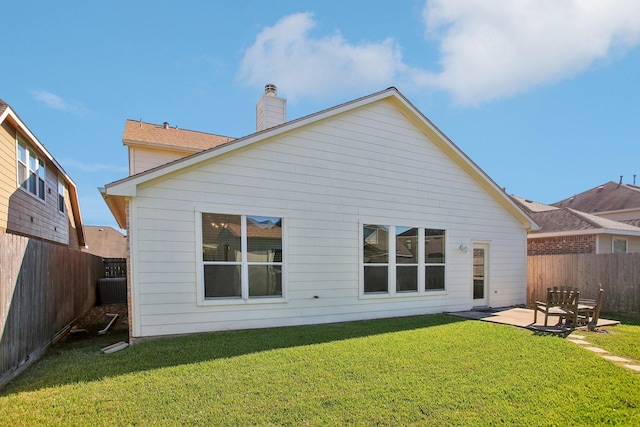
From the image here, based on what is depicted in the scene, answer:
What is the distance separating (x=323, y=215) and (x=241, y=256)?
7.40 feet

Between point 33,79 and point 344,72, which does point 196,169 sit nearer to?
point 344,72

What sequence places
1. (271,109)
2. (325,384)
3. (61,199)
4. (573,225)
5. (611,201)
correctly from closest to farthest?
1. (325,384)
2. (271,109)
3. (573,225)
4. (61,199)
5. (611,201)

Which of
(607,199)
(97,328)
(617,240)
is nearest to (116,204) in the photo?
(97,328)

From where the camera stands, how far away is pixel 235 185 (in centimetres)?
741

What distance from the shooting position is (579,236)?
48.6 ft

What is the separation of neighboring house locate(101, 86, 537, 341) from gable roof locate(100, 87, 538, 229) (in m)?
0.03

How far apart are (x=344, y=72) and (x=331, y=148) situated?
4760mm

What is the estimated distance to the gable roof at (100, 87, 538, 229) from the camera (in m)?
6.41

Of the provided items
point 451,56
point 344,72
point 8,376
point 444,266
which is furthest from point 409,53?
point 8,376

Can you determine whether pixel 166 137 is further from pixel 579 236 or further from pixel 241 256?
pixel 579 236

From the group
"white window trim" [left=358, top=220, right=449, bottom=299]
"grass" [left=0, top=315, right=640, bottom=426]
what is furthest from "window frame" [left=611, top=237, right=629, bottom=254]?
"grass" [left=0, top=315, right=640, bottom=426]

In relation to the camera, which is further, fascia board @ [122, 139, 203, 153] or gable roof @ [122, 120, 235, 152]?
gable roof @ [122, 120, 235, 152]

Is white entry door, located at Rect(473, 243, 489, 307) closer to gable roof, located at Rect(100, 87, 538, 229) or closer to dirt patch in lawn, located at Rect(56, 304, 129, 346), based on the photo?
gable roof, located at Rect(100, 87, 538, 229)

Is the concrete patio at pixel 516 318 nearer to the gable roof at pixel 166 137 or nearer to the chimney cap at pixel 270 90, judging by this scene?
the chimney cap at pixel 270 90
